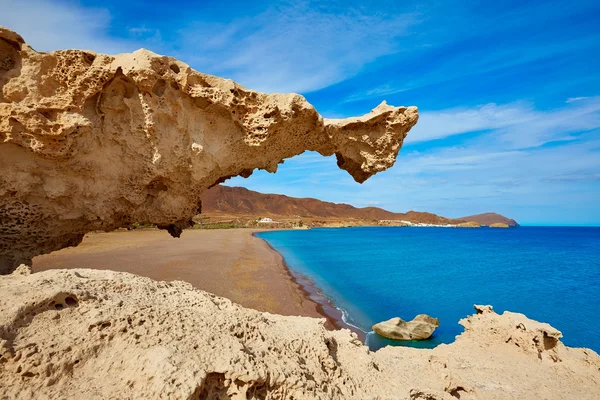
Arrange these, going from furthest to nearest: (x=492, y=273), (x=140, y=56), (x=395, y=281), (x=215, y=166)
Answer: (x=492, y=273) < (x=395, y=281) < (x=215, y=166) < (x=140, y=56)

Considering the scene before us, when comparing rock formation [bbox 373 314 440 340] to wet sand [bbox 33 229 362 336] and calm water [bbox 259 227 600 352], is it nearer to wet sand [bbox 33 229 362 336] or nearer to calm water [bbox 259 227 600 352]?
calm water [bbox 259 227 600 352]

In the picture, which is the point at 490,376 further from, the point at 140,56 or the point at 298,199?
the point at 298,199

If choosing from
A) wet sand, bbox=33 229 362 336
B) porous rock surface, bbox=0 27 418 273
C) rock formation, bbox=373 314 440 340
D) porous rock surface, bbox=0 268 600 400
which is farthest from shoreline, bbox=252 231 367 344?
porous rock surface, bbox=0 27 418 273

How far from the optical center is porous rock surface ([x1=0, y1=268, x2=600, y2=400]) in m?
2.73

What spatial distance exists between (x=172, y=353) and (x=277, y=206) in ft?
555

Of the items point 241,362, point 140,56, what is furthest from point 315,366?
point 140,56

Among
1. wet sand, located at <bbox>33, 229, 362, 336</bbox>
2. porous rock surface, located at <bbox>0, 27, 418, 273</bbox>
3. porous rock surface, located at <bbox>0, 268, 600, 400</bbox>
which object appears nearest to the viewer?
porous rock surface, located at <bbox>0, 268, 600, 400</bbox>

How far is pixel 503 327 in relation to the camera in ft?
24.4

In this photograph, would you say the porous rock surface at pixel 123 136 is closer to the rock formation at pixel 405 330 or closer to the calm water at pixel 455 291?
the rock formation at pixel 405 330

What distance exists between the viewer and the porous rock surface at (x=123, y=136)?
503 cm

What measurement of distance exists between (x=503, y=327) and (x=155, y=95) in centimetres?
Answer: 842

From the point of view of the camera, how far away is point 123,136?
5.62 meters

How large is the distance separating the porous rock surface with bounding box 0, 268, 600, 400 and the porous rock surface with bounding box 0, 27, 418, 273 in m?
1.87

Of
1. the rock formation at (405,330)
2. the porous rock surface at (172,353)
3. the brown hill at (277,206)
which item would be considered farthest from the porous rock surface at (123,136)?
the brown hill at (277,206)
